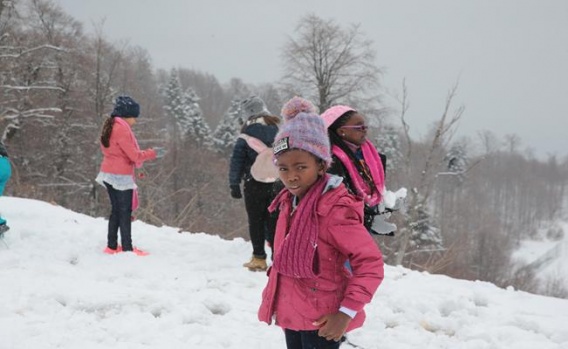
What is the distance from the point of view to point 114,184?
19.1 feet

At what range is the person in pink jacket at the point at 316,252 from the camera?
208 centimetres

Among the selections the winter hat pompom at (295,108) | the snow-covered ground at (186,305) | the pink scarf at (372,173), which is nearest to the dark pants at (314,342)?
the pink scarf at (372,173)

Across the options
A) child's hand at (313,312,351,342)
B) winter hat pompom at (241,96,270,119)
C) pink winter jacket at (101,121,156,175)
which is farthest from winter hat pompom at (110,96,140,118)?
child's hand at (313,312,351,342)

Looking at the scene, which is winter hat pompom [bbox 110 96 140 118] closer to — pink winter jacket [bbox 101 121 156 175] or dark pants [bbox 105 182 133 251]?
pink winter jacket [bbox 101 121 156 175]

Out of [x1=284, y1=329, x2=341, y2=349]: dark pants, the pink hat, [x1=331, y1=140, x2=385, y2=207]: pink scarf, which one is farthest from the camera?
the pink hat

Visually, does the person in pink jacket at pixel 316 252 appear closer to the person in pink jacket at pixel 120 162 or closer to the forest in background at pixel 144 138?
the person in pink jacket at pixel 120 162

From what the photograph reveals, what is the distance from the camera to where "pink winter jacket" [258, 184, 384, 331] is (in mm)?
2051

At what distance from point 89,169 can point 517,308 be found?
84.0 feet

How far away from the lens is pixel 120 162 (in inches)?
229

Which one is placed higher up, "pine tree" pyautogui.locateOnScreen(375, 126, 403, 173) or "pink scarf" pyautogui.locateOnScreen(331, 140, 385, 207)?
"pine tree" pyautogui.locateOnScreen(375, 126, 403, 173)

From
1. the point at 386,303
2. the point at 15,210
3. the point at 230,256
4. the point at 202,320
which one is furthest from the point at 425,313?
the point at 15,210

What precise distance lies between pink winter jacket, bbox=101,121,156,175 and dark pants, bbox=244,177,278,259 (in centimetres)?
154

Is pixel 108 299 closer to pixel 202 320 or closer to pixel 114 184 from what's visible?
pixel 202 320

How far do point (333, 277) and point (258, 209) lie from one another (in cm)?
356
